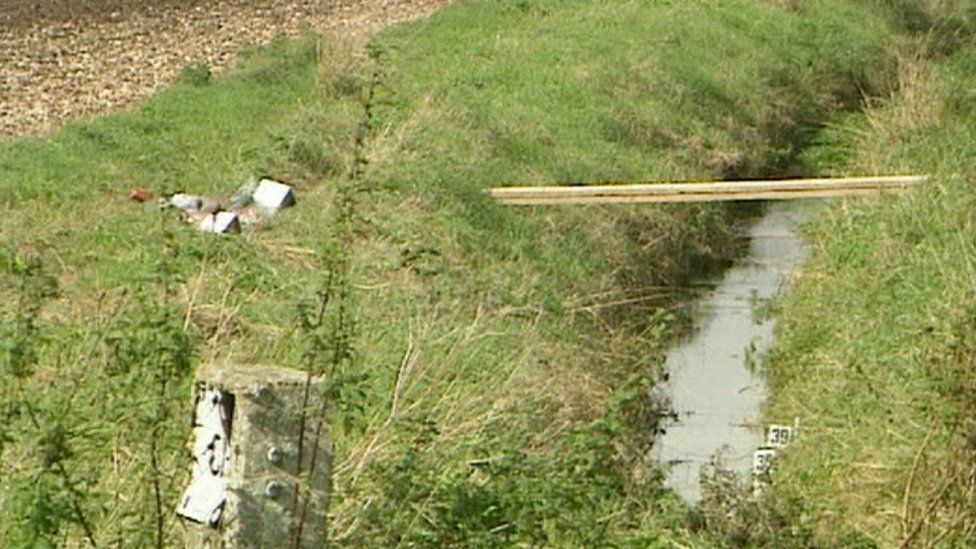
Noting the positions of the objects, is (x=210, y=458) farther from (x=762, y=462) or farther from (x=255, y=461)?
(x=762, y=462)

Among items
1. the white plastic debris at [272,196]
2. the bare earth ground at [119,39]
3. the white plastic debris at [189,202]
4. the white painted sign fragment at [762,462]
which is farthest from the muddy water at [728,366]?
the bare earth ground at [119,39]

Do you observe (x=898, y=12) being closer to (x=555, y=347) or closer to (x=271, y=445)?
(x=555, y=347)

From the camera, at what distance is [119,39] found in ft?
56.3

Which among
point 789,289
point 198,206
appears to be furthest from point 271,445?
point 789,289

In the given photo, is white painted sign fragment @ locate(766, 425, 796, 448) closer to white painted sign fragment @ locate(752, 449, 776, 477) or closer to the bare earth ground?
white painted sign fragment @ locate(752, 449, 776, 477)

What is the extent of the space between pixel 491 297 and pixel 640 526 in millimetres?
3927

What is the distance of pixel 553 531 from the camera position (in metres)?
5.98

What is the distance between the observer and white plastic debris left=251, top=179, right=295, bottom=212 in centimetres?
1162

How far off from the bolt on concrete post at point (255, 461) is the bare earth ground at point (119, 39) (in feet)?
28.3

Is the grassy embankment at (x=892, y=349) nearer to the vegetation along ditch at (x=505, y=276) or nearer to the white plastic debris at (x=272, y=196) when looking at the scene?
the vegetation along ditch at (x=505, y=276)

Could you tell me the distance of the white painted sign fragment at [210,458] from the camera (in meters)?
4.88

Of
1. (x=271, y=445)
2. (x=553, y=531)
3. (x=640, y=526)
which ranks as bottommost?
(x=640, y=526)

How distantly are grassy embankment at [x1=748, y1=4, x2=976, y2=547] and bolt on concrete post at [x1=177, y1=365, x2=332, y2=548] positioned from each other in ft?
7.97

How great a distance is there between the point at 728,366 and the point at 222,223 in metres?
3.63
